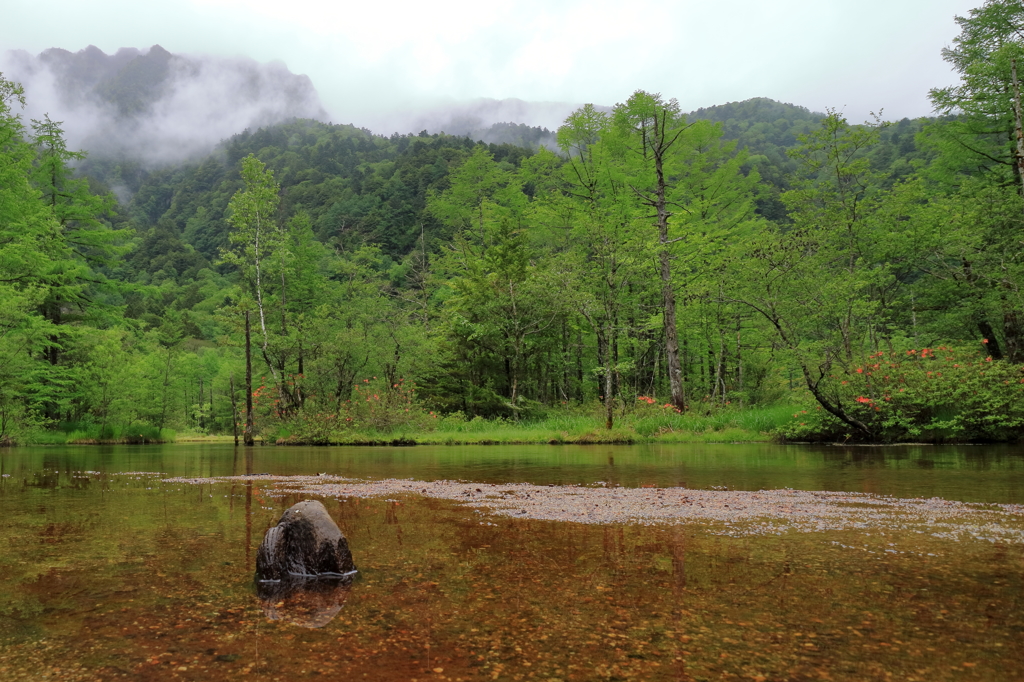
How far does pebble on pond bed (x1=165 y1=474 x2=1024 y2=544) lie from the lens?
4418 millimetres

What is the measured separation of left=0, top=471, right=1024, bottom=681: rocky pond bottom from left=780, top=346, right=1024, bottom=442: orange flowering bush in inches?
358

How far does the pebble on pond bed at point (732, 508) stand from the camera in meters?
4.42

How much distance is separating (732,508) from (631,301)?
69.5ft

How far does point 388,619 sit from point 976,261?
22558mm

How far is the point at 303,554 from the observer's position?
3.38 meters

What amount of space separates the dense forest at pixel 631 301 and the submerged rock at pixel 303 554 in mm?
12846

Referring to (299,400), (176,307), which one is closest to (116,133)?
(176,307)

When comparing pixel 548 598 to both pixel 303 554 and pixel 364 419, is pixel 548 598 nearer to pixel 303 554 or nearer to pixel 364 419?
pixel 303 554

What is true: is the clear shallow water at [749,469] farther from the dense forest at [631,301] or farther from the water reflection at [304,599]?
the water reflection at [304,599]

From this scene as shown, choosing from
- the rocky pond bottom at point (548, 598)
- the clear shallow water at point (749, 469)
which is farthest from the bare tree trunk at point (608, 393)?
the rocky pond bottom at point (548, 598)

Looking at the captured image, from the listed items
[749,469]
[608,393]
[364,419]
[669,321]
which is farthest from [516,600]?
[364,419]

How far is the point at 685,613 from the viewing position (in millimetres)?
2590

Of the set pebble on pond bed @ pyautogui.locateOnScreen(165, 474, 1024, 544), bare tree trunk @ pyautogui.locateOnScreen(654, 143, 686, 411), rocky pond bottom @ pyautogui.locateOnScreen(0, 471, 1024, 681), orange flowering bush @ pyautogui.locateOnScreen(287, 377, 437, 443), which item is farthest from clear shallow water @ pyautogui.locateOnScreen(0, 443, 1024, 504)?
orange flowering bush @ pyautogui.locateOnScreen(287, 377, 437, 443)

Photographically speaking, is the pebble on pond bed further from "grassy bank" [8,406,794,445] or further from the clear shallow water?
"grassy bank" [8,406,794,445]
